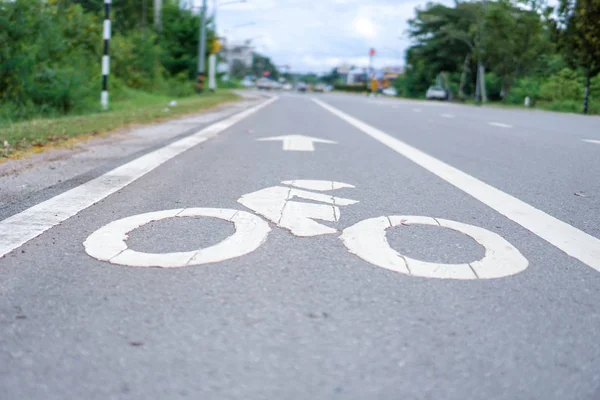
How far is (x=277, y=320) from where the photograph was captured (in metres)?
2.06

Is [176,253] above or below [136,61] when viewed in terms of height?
below

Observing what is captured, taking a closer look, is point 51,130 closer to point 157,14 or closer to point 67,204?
point 67,204

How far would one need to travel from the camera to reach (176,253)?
2.76 meters

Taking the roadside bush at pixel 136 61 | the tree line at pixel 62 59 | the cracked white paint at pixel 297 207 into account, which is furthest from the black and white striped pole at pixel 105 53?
the cracked white paint at pixel 297 207

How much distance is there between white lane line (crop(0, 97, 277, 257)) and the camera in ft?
10.1

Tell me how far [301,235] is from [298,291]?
786 mm

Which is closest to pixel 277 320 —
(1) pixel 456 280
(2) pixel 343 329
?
(2) pixel 343 329

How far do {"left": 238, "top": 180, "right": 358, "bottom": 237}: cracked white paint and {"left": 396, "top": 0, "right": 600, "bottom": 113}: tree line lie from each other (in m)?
25.5

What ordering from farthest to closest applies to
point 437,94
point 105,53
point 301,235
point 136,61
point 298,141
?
point 437,94 → point 136,61 → point 105,53 → point 298,141 → point 301,235

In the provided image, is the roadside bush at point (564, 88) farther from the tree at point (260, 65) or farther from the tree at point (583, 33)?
the tree at point (260, 65)

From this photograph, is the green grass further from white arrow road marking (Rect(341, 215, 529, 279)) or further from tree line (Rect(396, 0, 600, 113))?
tree line (Rect(396, 0, 600, 113))

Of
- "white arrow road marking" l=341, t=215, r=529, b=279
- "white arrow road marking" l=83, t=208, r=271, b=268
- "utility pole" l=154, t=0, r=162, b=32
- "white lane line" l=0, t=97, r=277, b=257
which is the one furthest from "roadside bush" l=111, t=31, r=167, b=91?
"white arrow road marking" l=341, t=215, r=529, b=279

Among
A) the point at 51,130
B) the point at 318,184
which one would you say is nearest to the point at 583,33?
the point at 51,130

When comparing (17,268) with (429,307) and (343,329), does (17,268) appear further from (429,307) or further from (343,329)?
(429,307)
